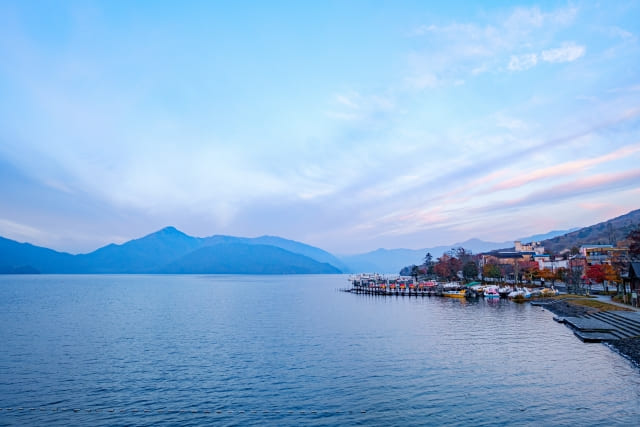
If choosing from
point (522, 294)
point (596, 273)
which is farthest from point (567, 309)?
point (596, 273)

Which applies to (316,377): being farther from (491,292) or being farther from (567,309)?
(491,292)

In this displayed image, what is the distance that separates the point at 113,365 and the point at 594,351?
112 feet

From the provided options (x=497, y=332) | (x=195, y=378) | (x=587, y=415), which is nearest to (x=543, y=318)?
(x=497, y=332)

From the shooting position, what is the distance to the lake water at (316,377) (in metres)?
18.3

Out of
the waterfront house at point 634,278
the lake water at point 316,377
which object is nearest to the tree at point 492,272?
the waterfront house at point 634,278

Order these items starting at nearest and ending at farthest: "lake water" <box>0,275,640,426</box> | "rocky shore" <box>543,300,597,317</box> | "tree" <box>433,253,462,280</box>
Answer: "lake water" <box>0,275,640,426</box> → "rocky shore" <box>543,300,597,317</box> → "tree" <box>433,253,462,280</box>

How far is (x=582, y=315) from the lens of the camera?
48531 mm

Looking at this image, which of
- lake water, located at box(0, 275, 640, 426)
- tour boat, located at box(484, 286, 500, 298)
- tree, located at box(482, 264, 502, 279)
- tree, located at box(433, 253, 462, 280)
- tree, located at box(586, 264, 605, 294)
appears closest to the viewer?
lake water, located at box(0, 275, 640, 426)

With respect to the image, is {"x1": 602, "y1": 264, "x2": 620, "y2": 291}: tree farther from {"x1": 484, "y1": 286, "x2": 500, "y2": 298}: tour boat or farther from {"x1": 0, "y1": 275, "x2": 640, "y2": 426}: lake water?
{"x1": 0, "y1": 275, "x2": 640, "y2": 426}: lake water

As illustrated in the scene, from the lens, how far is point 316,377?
960 inches

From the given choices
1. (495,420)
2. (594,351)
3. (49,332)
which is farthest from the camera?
(49,332)

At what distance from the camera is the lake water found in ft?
59.9

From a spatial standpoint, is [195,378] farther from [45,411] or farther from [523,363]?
[523,363]

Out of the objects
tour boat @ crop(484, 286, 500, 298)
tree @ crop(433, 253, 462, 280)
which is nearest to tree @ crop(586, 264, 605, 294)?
Result: tour boat @ crop(484, 286, 500, 298)
